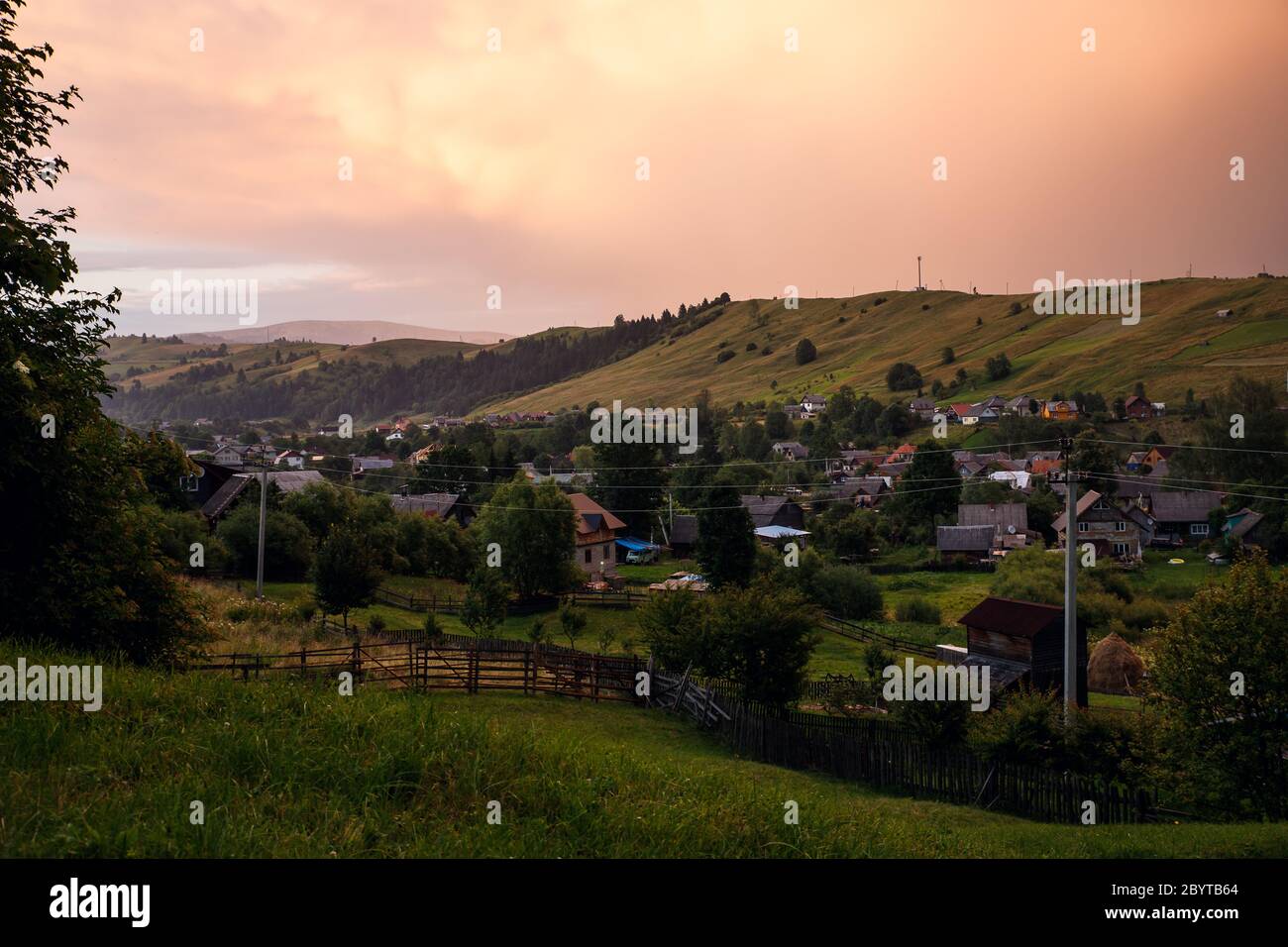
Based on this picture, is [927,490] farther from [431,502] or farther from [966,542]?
[431,502]

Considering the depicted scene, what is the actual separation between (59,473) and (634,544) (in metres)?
69.0

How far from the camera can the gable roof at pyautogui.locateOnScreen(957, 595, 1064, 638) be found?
3431cm

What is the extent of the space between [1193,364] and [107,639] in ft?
551

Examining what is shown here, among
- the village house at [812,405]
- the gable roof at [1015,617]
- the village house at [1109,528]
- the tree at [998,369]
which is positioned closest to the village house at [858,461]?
the village house at [1109,528]

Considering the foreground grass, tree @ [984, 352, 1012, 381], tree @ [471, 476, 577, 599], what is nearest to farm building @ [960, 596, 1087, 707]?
the foreground grass

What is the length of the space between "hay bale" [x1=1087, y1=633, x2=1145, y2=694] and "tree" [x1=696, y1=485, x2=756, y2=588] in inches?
891

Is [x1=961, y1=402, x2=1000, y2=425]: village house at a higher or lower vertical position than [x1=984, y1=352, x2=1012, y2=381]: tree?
lower

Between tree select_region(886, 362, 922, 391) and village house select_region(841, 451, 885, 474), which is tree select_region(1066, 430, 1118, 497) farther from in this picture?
tree select_region(886, 362, 922, 391)

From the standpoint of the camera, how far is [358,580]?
37.7 meters

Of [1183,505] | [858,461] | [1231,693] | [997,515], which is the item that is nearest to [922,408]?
[858,461]

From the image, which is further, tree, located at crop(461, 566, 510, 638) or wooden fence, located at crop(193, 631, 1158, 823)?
tree, located at crop(461, 566, 510, 638)

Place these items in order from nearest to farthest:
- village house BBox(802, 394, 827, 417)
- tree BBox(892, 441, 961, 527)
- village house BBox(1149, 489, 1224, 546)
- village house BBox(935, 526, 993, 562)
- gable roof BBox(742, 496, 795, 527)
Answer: village house BBox(935, 526, 993, 562) → village house BBox(1149, 489, 1224, 546) → tree BBox(892, 441, 961, 527) → gable roof BBox(742, 496, 795, 527) → village house BBox(802, 394, 827, 417)

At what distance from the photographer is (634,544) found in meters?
83.4

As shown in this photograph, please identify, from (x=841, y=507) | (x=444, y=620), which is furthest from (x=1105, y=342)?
(x=444, y=620)
